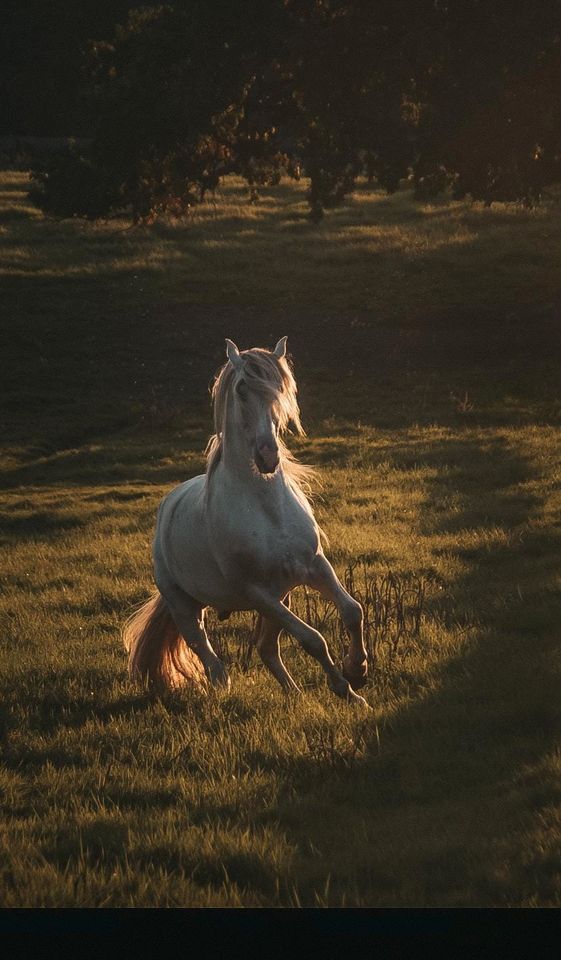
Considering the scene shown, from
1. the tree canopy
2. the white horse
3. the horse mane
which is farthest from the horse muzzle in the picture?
the tree canopy

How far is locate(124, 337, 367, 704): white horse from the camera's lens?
706 cm

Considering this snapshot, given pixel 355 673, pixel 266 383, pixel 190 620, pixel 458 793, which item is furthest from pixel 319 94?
pixel 458 793

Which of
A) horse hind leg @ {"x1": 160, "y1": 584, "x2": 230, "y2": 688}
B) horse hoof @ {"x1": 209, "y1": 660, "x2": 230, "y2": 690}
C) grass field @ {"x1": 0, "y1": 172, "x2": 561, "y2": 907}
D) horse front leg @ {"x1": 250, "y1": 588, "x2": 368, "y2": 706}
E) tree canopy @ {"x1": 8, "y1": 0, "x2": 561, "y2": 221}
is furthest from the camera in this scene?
tree canopy @ {"x1": 8, "y1": 0, "x2": 561, "y2": 221}

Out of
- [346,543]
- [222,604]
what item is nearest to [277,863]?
[222,604]

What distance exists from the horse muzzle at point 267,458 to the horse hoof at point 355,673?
4.51ft

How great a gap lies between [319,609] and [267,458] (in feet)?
12.6

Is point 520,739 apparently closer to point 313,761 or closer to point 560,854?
point 313,761

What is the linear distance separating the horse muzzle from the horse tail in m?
2.30

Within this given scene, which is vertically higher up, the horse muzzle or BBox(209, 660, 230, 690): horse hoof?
the horse muzzle

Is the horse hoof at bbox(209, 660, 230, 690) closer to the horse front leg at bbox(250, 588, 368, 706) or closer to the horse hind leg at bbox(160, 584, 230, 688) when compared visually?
the horse hind leg at bbox(160, 584, 230, 688)

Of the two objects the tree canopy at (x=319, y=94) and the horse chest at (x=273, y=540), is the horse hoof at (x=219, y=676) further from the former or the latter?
the tree canopy at (x=319, y=94)

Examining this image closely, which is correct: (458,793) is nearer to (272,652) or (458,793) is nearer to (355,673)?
(355,673)

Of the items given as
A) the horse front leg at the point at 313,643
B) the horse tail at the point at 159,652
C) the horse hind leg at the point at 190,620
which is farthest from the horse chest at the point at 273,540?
the horse tail at the point at 159,652

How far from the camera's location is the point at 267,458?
673cm
